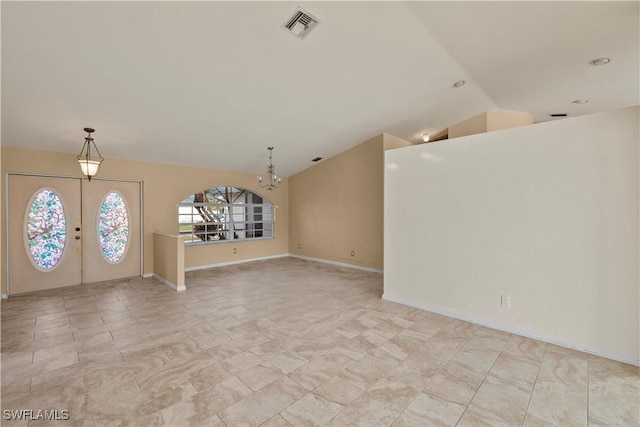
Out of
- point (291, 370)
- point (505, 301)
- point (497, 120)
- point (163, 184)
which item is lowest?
point (291, 370)

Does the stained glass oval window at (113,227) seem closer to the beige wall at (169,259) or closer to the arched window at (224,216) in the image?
the beige wall at (169,259)

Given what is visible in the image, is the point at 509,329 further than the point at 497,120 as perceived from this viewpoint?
No

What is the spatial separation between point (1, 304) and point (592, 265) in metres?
7.85

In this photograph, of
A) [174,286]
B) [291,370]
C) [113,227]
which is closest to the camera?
[291,370]

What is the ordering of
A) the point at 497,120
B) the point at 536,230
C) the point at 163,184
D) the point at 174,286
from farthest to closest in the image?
the point at 163,184
the point at 497,120
the point at 174,286
the point at 536,230

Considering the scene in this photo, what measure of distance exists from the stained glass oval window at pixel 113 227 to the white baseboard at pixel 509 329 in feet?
17.6

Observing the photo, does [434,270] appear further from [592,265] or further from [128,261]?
[128,261]

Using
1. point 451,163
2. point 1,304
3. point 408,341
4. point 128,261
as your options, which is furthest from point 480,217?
point 1,304

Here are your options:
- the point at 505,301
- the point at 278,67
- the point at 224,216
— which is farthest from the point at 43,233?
the point at 505,301

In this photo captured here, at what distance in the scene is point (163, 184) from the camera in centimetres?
629

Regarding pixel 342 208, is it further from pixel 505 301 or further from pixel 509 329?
pixel 509 329

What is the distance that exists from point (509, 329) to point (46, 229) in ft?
24.3

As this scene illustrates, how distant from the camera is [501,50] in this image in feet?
11.2

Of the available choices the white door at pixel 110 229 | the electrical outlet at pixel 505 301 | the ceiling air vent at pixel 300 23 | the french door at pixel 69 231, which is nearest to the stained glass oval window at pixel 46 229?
the french door at pixel 69 231
